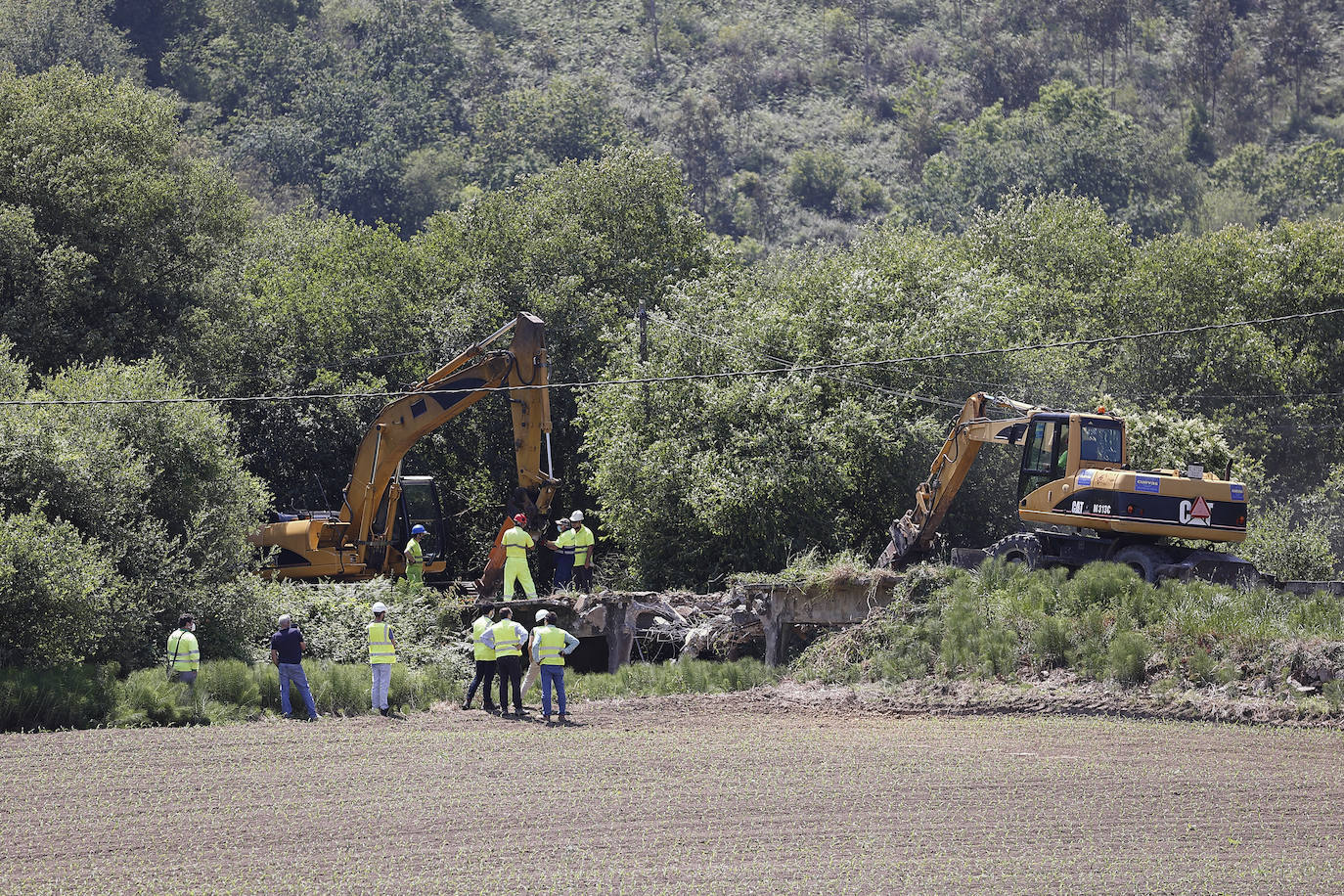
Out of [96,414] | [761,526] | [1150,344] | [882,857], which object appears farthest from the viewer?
[1150,344]

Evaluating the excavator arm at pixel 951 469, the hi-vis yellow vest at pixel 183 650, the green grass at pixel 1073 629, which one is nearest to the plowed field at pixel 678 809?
the green grass at pixel 1073 629

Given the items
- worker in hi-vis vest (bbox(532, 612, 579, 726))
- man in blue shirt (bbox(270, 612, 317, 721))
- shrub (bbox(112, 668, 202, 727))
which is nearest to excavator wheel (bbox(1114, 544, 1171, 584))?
worker in hi-vis vest (bbox(532, 612, 579, 726))

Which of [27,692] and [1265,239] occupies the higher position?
[1265,239]

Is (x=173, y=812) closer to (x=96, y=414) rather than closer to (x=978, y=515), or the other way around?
(x=96, y=414)

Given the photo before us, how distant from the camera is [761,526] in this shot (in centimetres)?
3094

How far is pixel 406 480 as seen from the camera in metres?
31.7

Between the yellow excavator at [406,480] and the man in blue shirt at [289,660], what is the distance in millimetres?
6810

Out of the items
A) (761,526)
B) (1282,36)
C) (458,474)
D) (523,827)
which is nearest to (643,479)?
(761,526)

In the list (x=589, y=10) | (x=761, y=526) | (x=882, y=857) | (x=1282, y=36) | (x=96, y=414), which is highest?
(x=589, y=10)

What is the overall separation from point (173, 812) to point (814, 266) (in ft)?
103

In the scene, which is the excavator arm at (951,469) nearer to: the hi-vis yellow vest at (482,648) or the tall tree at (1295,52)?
the hi-vis yellow vest at (482,648)

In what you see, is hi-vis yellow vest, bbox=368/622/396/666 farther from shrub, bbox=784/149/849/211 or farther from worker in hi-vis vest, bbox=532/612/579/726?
shrub, bbox=784/149/849/211

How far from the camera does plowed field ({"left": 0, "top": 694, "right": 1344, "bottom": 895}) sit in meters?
14.2

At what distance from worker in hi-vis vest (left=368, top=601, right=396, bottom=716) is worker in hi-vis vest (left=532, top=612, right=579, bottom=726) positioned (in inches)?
92.1
